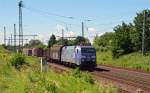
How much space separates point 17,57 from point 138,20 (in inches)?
1044

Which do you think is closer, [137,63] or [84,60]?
[84,60]

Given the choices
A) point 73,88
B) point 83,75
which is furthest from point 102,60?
point 73,88

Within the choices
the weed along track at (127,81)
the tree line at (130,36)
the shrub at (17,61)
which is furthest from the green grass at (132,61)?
the shrub at (17,61)

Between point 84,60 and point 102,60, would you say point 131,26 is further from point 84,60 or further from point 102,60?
point 84,60

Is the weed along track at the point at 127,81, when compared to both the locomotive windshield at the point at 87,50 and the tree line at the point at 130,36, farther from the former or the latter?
the tree line at the point at 130,36

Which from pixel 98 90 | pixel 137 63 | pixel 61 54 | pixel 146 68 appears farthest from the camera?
pixel 61 54

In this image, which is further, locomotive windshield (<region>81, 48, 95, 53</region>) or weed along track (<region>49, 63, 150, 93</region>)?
locomotive windshield (<region>81, 48, 95, 53</region>)

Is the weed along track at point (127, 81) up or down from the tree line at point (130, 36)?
down

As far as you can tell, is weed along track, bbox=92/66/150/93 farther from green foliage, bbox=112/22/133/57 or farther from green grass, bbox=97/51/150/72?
green foliage, bbox=112/22/133/57

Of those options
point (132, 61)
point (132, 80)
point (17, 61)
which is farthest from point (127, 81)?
point (132, 61)

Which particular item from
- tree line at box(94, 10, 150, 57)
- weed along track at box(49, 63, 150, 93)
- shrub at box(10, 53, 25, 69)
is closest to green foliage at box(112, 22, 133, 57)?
tree line at box(94, 10, 150, 57)

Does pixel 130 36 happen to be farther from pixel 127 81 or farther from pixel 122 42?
pixel 127 81

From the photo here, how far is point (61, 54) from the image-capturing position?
2598 inches

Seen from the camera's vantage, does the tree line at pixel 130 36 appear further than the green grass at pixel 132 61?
Yes
